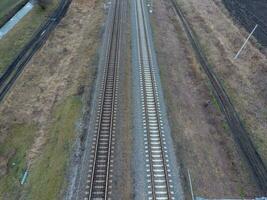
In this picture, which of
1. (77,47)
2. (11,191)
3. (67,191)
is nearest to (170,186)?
(67,191)

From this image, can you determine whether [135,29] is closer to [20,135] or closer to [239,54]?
[239,54]

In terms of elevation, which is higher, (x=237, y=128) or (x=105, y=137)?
(x=105, y=137)

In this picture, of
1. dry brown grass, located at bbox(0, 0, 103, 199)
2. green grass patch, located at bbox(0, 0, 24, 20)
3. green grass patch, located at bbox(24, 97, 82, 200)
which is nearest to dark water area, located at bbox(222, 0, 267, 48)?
dry brown grass, located at bbox(0, 0, 103, 199)

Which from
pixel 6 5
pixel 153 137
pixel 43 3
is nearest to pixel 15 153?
pixel 153 137

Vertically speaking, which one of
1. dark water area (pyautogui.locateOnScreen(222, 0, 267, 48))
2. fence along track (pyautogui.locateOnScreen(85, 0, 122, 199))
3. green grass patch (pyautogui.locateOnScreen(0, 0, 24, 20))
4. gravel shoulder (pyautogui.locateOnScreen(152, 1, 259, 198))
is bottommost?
dark water area (pyautogui.locateOnScreen(222, 0, 267, 48))

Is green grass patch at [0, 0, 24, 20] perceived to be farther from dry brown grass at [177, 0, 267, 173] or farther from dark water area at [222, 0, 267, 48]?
dark water area at [222, 0, 267, 48]

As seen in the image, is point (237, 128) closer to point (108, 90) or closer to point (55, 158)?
point (108, 90)

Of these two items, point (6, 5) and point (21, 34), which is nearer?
point (21, 34)
